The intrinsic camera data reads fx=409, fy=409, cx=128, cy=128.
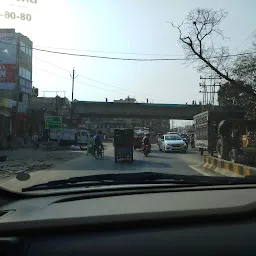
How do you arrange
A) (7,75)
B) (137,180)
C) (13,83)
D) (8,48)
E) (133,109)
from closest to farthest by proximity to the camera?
(137,180) → (7,75) → (8,48) → (13,83) → (133,109)

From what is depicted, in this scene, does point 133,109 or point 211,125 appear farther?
point 133,109

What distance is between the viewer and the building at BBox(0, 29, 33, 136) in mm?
45575

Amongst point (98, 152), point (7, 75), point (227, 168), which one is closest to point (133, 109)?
point (7, 75)

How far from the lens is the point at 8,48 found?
161 ft

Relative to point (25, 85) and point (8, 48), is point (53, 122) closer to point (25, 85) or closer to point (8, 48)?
point (8, 48)

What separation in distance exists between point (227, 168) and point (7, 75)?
130ft

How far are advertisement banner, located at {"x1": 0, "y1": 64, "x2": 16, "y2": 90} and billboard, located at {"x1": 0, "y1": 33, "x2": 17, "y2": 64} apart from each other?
1.92ft

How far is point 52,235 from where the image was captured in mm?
1859

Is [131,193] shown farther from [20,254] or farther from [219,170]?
[219,170]

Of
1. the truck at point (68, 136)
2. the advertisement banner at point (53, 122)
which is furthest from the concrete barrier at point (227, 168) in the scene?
the truck at point (68, 136)

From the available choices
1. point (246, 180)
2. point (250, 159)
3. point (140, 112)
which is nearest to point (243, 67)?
point (250, 159)

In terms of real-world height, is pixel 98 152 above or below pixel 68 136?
below

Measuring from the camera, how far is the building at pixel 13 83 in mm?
45575

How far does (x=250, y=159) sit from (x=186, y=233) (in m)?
15.3
